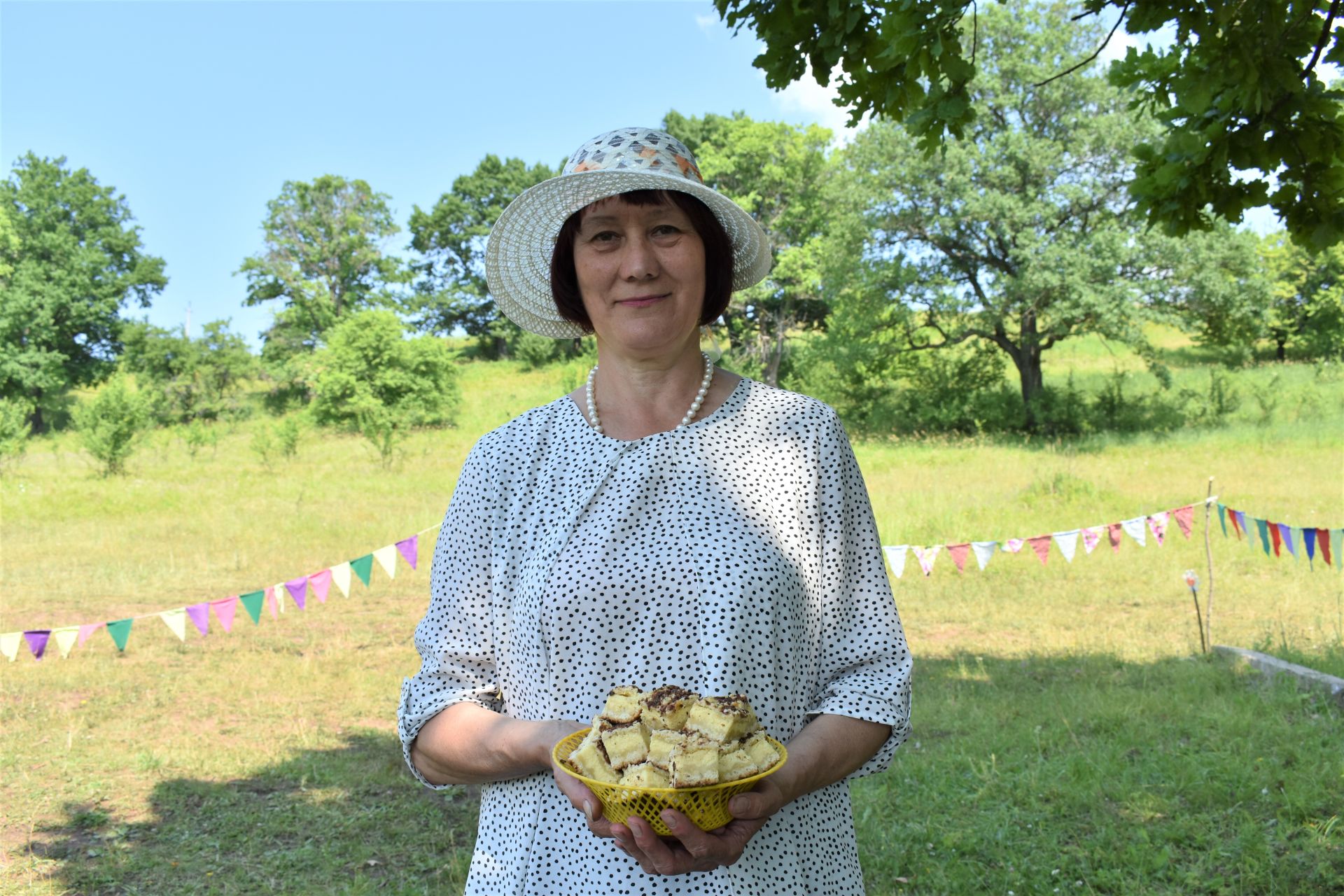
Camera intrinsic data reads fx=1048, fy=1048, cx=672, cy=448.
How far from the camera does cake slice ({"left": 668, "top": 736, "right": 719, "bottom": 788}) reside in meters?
1.35

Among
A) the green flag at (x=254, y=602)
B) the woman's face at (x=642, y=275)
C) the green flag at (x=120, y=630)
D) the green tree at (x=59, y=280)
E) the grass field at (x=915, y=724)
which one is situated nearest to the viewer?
the woman's face at (x=642, y=275)

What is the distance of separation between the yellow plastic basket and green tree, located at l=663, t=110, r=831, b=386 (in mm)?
39226

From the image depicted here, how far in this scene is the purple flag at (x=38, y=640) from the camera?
643 cm

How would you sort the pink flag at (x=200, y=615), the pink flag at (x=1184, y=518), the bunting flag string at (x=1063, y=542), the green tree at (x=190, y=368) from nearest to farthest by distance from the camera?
the pink flag at (x=200, y=615) → the bunting flag string at (x=1063, y=542) → the pink flag at (x=1184, y=518) → the green tree at (x=190, y=368)

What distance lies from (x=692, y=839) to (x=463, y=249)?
56028mm

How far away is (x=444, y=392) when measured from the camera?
1436 inches

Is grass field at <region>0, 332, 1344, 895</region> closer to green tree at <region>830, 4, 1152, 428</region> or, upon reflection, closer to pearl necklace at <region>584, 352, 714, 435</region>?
pearl necklace at <region>584, 352, 714, 435</region>

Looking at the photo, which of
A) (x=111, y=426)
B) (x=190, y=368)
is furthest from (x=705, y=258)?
(x=190, y=368)

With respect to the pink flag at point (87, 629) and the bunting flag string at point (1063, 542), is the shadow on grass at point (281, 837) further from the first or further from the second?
the bunting flag string at point (1063, 542)

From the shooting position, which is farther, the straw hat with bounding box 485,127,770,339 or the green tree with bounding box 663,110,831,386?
the green tree with bounding box 663,110,831,386

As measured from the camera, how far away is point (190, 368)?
40250 mm

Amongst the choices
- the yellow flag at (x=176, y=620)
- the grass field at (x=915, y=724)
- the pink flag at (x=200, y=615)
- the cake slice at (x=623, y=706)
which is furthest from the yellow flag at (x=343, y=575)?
the cake slice at (x=623, y=706)

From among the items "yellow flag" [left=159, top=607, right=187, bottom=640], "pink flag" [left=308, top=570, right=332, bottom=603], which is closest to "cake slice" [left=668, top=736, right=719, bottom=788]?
"yellow flag" [left=159, top=607, right=187, bottom=640]

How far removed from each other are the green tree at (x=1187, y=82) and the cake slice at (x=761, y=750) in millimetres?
2537
